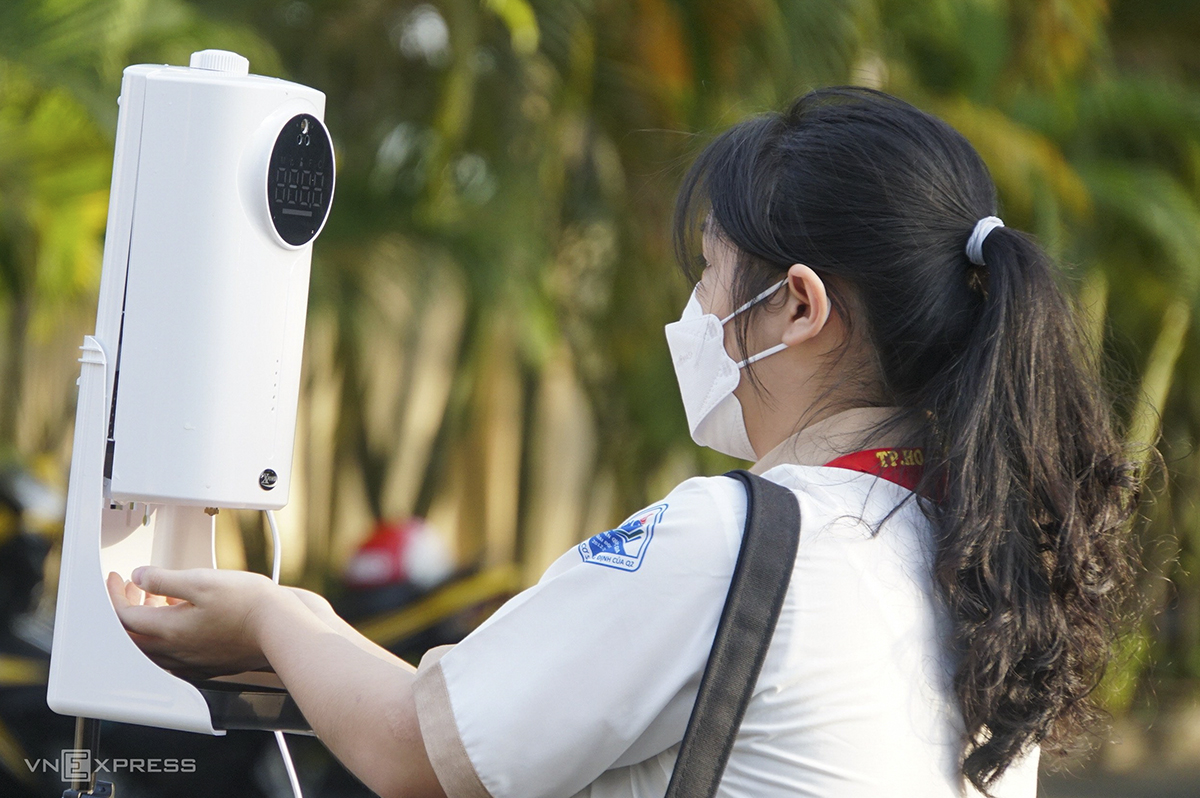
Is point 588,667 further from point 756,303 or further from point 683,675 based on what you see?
point 756,303

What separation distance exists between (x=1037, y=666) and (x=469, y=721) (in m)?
0.54

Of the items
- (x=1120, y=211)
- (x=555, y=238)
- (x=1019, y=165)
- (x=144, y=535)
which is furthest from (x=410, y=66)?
(x=144, y=535)

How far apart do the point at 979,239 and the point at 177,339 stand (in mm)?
857

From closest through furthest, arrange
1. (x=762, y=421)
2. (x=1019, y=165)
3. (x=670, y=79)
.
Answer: (x=762, y=421) < (x=670, y=79) < (x=1019, y=165)

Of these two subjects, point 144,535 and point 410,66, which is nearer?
point 144,535

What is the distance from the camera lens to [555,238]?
6.34 metres

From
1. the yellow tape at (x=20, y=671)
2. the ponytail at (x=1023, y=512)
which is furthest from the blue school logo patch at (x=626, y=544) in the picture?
the yellow tape at (x=20, y=671)

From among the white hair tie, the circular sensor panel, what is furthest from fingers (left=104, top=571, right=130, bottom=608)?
the white hair tie

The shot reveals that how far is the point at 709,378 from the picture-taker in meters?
1.43

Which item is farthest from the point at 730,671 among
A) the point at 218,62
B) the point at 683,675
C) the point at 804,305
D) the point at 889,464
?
the point at 218,62

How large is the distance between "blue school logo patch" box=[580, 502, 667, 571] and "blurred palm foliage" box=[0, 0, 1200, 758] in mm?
3428

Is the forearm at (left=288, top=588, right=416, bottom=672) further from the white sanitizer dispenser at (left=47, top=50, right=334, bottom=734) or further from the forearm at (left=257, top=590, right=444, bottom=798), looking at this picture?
the white sanitizer dispenser at (left=47, top=50, right=334, bottom=734)

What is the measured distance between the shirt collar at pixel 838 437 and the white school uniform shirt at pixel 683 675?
99mm

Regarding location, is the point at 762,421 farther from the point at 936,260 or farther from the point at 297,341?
the point at 297,341
